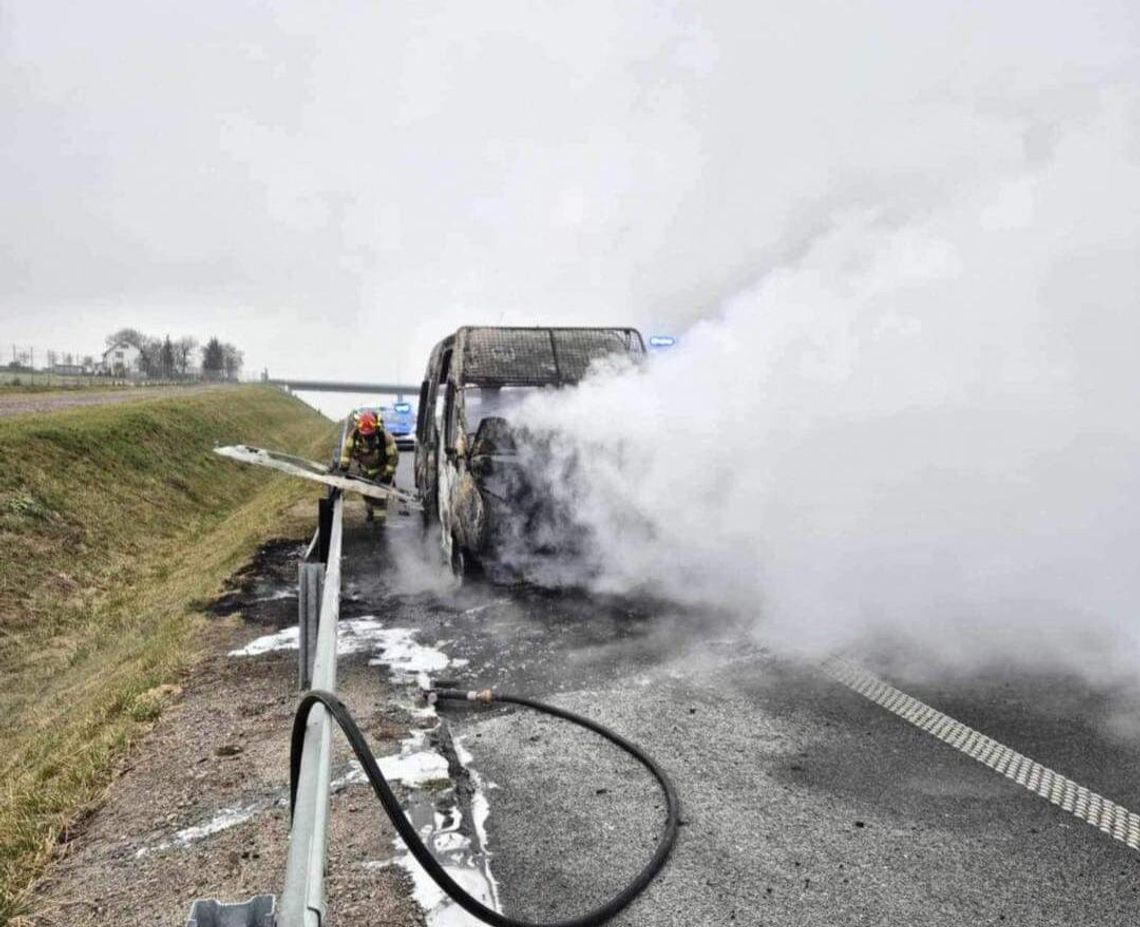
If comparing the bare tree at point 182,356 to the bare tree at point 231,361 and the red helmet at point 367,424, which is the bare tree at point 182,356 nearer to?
the bare tree at point 231,361

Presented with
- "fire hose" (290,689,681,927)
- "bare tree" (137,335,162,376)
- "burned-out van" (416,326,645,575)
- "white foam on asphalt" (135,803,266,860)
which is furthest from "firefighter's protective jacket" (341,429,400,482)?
"bare tree" (137,335,162,376)

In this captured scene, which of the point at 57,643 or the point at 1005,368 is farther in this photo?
the point at 57,643

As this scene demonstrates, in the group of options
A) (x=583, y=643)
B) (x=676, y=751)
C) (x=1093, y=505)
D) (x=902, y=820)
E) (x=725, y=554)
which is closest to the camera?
(x=902, y=820)

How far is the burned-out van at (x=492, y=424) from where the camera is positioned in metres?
7.53

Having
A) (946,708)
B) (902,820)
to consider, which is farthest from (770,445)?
(902,820)

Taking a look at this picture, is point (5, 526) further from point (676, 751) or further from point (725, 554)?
point (676, 751)

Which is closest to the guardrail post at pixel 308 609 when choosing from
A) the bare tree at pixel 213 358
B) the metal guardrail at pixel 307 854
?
the metal guardrail at pixel 307 854

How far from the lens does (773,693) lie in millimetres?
5066

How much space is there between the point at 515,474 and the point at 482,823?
4.24 m

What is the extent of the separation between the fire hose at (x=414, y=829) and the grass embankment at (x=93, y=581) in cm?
180

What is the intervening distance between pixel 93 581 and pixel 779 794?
1053 cm

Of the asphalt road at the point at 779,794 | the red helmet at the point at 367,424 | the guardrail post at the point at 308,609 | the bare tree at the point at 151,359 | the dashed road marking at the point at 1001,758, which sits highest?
the bare tree at the point at 151,359

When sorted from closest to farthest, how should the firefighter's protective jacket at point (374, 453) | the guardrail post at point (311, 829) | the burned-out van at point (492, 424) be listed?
the guardrail post at point (311, 829) → the burned-out van at point (492, 424) → the firefighter's protective jacket at point (374, 453)

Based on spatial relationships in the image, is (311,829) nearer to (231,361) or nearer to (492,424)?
(492,424)
